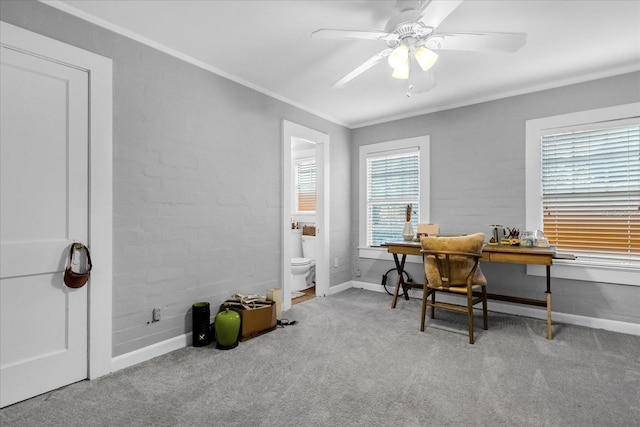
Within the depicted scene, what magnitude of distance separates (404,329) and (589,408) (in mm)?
1478

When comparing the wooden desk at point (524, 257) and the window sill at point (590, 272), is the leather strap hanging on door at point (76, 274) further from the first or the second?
the window sill at point (590, 272)

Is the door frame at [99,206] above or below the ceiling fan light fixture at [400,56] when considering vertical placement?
below

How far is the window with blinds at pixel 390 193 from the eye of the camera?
14.4 ft

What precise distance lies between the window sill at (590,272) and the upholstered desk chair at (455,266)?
91 cm

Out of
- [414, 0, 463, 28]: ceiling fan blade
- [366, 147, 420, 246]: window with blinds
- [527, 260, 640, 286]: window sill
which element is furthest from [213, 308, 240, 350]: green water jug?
[527, 260, 640, 286]: window sill

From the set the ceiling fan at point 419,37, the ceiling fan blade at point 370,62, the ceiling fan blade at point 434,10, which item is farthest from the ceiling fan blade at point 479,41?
the ceiling fan blade at point 370,62

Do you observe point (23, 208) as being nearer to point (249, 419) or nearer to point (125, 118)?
point (125, 118)

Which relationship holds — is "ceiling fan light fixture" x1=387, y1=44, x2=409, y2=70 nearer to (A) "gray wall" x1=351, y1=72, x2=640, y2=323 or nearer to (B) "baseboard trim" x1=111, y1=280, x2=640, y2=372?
(A) "gray wall" x1=351, y1=72, x2=640, y2=323

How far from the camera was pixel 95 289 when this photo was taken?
221 cm

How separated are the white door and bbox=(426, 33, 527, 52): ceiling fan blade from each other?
2.37m

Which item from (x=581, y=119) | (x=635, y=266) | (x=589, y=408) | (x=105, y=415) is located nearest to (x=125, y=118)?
(x=105, y=415)

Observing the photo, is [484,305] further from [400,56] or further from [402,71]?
[400,56]

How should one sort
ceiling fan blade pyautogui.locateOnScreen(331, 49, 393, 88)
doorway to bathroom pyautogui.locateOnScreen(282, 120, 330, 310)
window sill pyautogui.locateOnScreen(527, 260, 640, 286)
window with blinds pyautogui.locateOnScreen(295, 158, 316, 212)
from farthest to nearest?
window with blinds pyautogui.locateOnScreen(295, 158, 316, 212)
doorway to bathroom pyautogui.locateOnScreen(282, 120, 330, 310)
window sill pyautogui.locateOnScreen(527, 260, 640, 286)
ceiling fan blade pyautogui.locateOnScreen(331, 49, 393, 88)

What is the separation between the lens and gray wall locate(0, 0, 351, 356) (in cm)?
234
